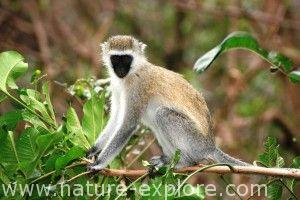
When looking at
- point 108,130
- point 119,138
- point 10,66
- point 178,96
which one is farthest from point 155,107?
point 10,66

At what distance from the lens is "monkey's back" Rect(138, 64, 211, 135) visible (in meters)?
4.67

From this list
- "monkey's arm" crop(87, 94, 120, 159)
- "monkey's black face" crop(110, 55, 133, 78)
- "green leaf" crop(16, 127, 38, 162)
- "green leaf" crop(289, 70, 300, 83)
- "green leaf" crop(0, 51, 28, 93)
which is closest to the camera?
"green leaf" crop(16, 127, 38, 162)

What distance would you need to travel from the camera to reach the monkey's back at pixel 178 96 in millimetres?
4673

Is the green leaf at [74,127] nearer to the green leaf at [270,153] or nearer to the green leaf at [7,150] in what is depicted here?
the green leaf at [7,150]

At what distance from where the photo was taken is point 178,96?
472 cm

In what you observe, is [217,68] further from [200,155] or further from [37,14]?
[200,155]

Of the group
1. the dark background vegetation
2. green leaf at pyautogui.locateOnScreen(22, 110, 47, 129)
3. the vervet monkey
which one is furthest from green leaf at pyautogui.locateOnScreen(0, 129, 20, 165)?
the dark background vegetation

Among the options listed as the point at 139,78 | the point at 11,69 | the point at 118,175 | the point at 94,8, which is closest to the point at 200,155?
the point at 139,78

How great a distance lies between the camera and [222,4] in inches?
351

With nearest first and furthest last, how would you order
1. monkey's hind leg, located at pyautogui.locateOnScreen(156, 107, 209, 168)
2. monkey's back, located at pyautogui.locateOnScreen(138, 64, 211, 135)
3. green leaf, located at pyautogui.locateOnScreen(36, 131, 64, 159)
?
green leaf, located at pyautogui.locateOnScreen(36, 131, 64, 159)
monkey's hind leg, located at pyautogui.locateOnScreen(156, 107, 209, 168)
monkey's back, located at pyautogui.locateOnScreen(138, 64, 211, 135)

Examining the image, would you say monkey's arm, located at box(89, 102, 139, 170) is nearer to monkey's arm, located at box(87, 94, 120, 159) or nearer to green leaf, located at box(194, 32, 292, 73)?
monkey's arm, located at box(87, 94, 120, 159)

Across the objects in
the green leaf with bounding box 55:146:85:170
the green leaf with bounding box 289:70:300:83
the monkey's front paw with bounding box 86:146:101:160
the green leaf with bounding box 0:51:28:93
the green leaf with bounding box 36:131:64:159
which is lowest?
the monkey's front paw with bounding box 86:146:101:160

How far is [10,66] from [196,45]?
23.7ft

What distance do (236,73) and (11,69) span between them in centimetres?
547
